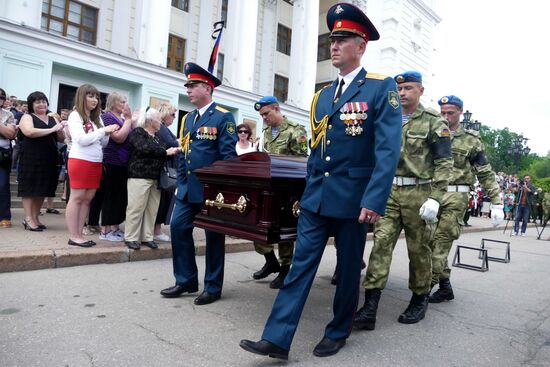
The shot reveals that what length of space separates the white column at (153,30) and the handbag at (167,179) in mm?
10328

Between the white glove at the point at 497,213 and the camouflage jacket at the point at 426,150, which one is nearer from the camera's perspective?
the camouflage jacket at the point at 426,150

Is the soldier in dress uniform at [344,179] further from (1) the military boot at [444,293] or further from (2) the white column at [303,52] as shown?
(2) the white column at [303,52]

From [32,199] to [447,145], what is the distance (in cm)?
515

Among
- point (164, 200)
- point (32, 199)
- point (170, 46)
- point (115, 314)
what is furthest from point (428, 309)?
point (170, 46)

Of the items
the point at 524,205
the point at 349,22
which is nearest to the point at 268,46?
the point at 524,205

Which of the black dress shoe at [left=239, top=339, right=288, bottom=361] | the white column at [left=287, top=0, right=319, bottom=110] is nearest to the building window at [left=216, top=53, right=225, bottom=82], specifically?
the white column at [left=287, top=0, right=319, bottom=110]

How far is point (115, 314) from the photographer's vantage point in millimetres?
3104

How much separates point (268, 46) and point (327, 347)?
20988 millimetres

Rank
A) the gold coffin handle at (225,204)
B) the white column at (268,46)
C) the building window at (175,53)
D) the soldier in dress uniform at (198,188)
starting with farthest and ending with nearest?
the white column at (268,46) → the building window at (175,53) → the soldier in dress uniform at (198,188) → the gold coffin handle at (225,204)

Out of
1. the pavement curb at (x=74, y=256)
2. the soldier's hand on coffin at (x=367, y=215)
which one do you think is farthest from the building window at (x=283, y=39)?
the soldier's hand on coffin at (x=367, y=215)

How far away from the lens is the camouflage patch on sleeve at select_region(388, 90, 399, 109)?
2.53m

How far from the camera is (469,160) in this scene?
469 cm

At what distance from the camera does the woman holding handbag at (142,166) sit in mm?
4996

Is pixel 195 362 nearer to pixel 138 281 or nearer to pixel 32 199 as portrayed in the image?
pixel 138 281
